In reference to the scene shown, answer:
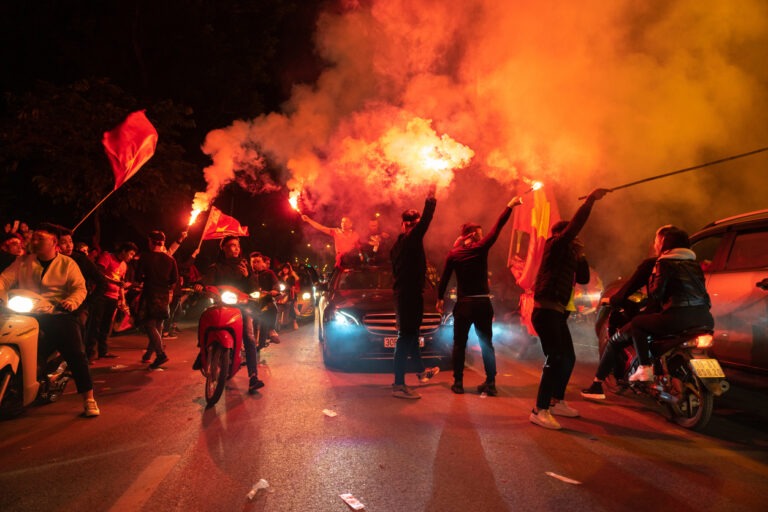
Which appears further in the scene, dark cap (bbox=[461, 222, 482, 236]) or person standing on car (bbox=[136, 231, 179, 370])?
person standing on car (bbox=[136, 231, 179, 370])

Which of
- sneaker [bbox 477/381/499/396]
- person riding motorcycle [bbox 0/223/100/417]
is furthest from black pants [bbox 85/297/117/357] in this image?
sneaker [bbox 477/381/499/396]

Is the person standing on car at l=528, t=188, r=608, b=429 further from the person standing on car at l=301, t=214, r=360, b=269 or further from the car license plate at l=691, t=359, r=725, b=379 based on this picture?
the person standing on car at l=301, t=214, r=360, b=269

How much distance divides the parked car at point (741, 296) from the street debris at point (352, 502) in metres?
4.07

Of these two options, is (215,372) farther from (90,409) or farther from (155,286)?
(155,286)

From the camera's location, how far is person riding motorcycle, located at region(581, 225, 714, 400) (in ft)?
15.8

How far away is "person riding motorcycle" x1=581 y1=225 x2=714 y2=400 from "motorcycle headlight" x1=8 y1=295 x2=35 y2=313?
5.87 m

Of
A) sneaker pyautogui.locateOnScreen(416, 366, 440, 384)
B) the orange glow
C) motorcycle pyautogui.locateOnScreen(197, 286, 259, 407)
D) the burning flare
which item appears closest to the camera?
motorcycle pyautogui.locateOnScreen(197, 286, 259, 407)

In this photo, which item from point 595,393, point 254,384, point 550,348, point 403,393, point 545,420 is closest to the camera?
point 545,420

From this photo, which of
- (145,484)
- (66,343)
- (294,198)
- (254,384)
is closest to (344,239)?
(294,198)

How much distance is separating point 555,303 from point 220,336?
353cm

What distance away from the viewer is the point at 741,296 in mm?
5129

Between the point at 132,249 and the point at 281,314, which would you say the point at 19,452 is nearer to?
the point at 132,249

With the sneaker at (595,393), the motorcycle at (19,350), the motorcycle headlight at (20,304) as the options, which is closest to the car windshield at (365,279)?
the sneaker at (595,393)

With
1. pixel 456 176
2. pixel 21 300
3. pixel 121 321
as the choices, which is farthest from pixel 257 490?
pixel 456 176
